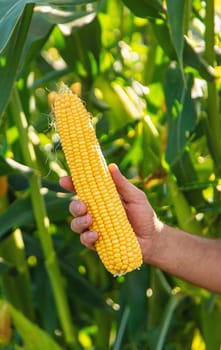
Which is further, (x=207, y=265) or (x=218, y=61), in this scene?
(x=218, y=61)

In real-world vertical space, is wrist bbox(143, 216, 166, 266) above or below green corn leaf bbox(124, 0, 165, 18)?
below

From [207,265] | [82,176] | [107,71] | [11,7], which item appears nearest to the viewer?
[82,176]

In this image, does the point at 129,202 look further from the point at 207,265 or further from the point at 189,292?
the point at 189,292

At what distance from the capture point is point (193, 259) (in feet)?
6.39

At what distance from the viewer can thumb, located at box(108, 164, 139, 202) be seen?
168 centimetres

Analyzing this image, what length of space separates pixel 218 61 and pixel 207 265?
0.52 meters

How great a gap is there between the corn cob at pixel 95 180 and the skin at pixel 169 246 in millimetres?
94

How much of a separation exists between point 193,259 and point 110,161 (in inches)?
A: 23.9

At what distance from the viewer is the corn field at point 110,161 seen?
2.17 metres

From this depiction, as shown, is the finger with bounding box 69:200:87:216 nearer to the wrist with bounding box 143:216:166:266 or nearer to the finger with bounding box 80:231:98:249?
the finger with bounding box 80:231:98:249

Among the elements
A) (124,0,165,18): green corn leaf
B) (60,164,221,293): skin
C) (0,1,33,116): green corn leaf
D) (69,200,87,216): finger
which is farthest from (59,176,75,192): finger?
(124,0,165,18): green corn leaf

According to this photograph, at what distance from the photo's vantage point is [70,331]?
2297 mm

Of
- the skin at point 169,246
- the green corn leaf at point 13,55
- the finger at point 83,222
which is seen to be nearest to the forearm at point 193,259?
the skin at point 169,246

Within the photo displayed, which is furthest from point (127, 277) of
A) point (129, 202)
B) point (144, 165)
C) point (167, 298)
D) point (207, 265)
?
point (129, 202)
